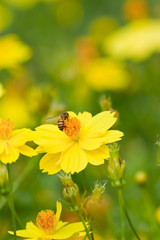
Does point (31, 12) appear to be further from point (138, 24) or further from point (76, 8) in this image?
point (138, 24)

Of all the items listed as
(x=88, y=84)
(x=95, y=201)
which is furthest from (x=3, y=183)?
(x=88, y=84)

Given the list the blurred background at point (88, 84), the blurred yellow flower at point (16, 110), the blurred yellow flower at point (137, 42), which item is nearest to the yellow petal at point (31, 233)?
the blurred background at point (88, 84)

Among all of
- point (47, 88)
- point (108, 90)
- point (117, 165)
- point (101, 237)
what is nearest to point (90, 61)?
point (108, 90)

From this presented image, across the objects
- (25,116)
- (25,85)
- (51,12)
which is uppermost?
(51,12)

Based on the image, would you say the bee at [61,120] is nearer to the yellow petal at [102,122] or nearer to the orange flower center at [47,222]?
the yellow petal at [102,122]

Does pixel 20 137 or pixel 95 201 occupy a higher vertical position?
pixel 20 137

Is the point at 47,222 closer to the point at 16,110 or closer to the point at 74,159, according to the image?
the point at 74,159

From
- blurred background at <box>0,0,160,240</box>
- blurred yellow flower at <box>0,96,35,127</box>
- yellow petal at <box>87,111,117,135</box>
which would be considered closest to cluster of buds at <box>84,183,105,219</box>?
yellow petal at <box>87,111,117,135</box>
